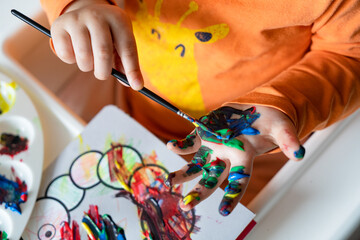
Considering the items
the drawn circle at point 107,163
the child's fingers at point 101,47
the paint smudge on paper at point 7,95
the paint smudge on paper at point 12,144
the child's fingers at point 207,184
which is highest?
the child's fingers at point 101,47

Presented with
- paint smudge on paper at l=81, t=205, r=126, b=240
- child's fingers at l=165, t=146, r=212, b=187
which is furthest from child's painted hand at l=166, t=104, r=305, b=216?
paint smudge on paper at l=81, t=205, r=126, b=240

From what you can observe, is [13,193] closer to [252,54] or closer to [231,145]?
[231,145]

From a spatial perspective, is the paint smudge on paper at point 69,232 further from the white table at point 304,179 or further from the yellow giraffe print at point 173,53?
the yellow giraffe print at point 173,53

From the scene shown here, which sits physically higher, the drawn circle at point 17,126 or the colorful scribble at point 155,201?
the colorful scribble at point 155,201

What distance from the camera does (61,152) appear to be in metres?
0.50

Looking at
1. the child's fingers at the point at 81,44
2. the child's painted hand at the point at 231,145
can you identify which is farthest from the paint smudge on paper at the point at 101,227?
the child's fingers at the point at 81,44

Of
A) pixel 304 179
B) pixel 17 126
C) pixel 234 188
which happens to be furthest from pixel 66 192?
pixel 304 179

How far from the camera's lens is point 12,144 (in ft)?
1.63

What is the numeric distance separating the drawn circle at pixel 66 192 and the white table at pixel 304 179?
4 cm

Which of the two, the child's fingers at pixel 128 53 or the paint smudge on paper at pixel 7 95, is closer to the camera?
the child's fingers at pixel 128 53

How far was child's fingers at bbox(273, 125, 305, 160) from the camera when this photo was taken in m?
0.38

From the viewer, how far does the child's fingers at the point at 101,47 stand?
404 millimetres

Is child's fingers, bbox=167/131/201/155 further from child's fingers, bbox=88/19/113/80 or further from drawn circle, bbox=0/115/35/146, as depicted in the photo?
drawn circle, bbox=0/115/35/146

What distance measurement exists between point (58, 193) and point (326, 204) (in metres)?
0.39
